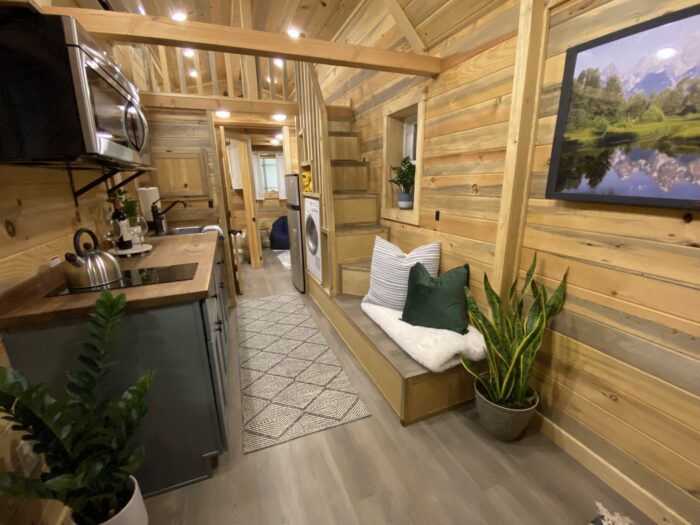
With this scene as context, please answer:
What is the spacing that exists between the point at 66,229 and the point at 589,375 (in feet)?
8.86

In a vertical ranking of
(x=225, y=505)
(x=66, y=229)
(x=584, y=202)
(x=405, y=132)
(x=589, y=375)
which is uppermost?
(x=405, y=132)

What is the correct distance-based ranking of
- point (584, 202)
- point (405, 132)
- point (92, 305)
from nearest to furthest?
point (92, 305), point (584, 202), point (405, 132)

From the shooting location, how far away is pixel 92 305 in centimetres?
113

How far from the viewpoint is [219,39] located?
156 centimetres

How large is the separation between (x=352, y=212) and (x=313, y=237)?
22.8 inches

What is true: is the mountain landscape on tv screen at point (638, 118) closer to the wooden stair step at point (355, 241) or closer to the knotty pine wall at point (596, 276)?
the knotty pine wall at point (596, 276)

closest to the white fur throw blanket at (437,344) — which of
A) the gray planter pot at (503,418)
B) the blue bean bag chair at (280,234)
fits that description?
the gray planter pot at (503,418)

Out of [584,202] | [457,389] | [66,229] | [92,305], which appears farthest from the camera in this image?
[457,389]

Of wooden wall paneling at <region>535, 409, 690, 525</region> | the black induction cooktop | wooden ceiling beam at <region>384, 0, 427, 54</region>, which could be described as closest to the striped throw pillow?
wooden wall paneling at <region>535, 409, 690, 525</region>

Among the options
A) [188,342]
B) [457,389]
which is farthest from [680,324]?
[188,342]

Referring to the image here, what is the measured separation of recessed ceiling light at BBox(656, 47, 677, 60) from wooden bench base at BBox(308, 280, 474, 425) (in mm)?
1648

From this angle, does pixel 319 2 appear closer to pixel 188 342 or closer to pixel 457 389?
pixel 188 342

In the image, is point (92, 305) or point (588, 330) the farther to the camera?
point (588, 330)

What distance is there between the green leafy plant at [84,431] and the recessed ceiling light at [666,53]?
2.02m
